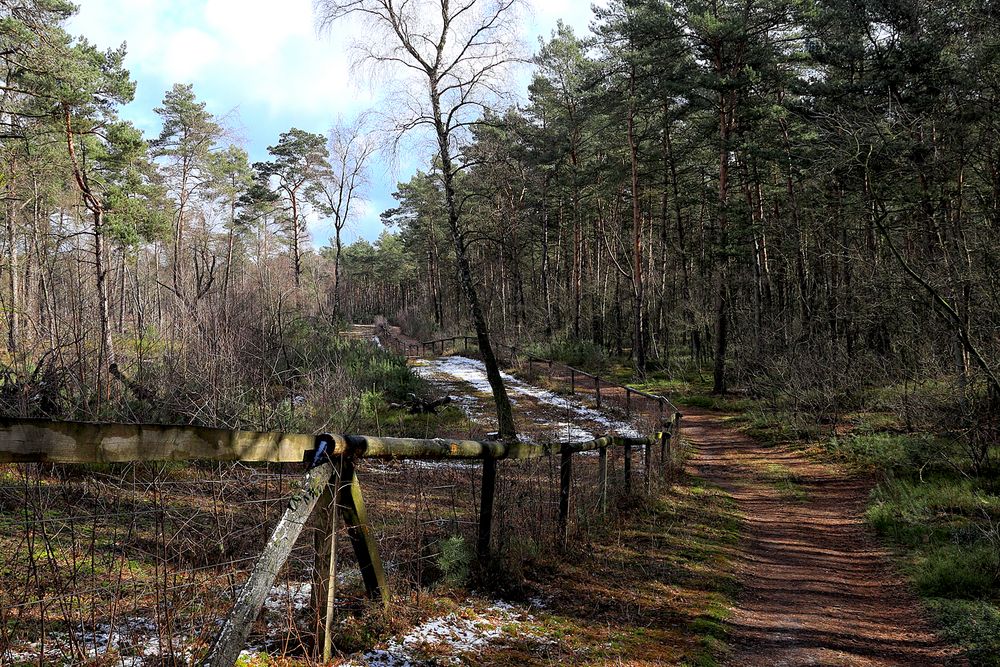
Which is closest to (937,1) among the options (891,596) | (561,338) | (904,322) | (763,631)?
(904,322)

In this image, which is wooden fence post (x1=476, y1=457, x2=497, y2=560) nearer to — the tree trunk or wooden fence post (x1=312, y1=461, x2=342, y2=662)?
wooden fence post (x1=312, y1=461, x2=342, y2=662)

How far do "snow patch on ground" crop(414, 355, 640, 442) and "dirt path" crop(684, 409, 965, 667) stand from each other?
342 centimetres

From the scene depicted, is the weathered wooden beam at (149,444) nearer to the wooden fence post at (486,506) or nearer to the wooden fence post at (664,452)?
the wooden fence post at (486,506)

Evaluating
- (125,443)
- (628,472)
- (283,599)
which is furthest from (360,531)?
(628,472)

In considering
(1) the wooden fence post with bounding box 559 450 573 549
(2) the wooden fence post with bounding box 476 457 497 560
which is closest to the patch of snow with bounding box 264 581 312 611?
(2) the wooden fence post with bounding box 476 457 497 560

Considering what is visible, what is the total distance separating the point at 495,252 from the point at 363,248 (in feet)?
107

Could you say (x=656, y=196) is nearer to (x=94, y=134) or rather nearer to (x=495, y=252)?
(x=495, y=252)

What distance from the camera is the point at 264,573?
6.86 ft

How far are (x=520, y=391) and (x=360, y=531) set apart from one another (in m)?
18.6

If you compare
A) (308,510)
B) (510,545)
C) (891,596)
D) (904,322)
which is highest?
(904,322)

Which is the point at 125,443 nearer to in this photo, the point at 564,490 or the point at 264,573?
the point at 264,573

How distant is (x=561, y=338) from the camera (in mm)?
30844

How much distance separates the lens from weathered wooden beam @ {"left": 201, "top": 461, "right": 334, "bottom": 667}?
1.91 m

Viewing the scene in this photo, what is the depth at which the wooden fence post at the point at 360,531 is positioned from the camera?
2.77 m
